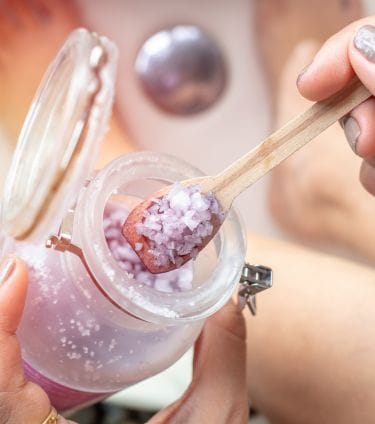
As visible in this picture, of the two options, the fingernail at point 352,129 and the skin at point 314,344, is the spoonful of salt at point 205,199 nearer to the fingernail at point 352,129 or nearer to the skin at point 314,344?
the fingernail at point 352,129

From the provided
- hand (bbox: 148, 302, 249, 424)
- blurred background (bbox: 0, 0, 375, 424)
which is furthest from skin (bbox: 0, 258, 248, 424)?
blurred background (bbox: 0, 0, 375, 424)

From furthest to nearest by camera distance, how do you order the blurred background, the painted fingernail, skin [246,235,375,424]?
the blurred background
skin [246,235,375,424]
the painted fingernail

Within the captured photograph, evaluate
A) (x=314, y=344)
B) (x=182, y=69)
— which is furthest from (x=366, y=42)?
(x=182, y=69)

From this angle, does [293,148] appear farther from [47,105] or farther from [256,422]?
[256,422]

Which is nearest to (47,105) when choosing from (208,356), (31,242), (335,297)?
A: (31,242)

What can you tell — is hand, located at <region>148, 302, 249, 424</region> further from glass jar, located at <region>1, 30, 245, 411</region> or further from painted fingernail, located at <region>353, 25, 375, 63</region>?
painted fingernail, located at <region>353, 25, 375, 63</region>
